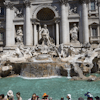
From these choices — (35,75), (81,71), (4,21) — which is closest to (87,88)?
(81,71)

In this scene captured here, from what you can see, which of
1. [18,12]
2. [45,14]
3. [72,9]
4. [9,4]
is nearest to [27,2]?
[18,12]

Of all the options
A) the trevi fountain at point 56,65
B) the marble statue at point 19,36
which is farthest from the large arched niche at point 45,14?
the trevi fountain at point 56,65

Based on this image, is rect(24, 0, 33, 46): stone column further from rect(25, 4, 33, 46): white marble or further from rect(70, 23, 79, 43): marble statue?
rect(70, 23, 79, 43): marble statue

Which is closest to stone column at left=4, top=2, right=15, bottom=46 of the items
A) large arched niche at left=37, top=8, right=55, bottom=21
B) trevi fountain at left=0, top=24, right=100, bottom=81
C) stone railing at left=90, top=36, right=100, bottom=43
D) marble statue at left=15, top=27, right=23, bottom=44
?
marble statue at left=15, top=27, right=23, bottom=44

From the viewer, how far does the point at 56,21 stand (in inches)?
716

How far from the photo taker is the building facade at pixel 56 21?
17766 millimetres

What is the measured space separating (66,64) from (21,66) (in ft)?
14.8

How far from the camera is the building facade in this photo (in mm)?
17766

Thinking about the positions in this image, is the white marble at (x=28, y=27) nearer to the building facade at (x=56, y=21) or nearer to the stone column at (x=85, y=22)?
the building facade at (x=56, y=21)

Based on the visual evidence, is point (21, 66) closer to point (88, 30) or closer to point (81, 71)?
point (81, 71)

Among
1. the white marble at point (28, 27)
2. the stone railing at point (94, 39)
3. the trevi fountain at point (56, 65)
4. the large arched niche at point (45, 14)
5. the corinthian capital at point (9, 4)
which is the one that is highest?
the corinthian capital at point (9, 4)

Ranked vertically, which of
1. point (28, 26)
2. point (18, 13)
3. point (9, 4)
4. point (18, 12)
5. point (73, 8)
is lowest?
point (28, 26)

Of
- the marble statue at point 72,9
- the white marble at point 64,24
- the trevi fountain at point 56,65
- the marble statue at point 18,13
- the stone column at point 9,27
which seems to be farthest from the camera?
the marble statue at point 18,13

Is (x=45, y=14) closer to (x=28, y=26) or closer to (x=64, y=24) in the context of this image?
(x=28, y=26)
